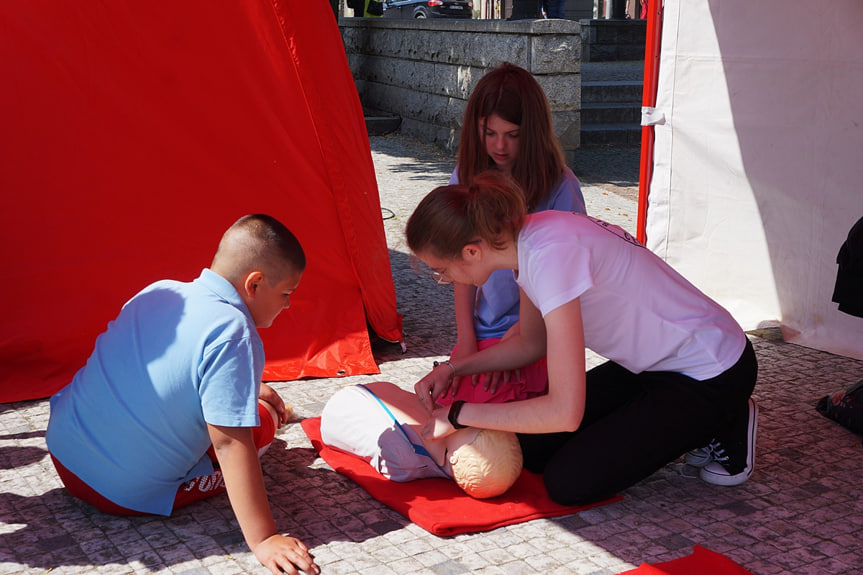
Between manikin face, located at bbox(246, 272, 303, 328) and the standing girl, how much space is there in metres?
0.75

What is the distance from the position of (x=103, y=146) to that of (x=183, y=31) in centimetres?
56

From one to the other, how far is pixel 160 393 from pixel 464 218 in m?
0.93

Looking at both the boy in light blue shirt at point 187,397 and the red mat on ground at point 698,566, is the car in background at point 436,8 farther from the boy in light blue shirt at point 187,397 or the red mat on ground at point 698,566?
the red mat on ground at point 698,566

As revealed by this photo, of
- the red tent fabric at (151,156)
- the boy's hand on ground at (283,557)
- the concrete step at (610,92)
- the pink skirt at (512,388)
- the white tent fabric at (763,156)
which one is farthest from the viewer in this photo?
the concrete step at (610,92)

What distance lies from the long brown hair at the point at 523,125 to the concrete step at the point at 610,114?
773 centimetres

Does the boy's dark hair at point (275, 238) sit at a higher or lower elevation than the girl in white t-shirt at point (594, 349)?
higher

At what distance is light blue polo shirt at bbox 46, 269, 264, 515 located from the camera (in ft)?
8.16

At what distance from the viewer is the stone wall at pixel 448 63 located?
8.48 metres

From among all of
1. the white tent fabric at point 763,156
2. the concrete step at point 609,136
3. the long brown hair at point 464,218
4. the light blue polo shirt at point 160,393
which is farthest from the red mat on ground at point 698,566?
the concrete step at point 609,136

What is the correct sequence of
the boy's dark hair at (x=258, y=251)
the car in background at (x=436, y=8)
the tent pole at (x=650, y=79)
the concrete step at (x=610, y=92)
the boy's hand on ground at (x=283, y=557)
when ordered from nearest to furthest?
the boy's hand on ground at (x=283, y=557), the boy's dark hair at (x=258, y=251), the tent pole at (x=650, y=79), the concrete step at (x=610, y=92), the car in background at (x=436, y=8)

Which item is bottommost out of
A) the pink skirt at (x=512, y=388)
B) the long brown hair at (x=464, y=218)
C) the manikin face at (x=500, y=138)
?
the pink skirt at (x=512, y=388)

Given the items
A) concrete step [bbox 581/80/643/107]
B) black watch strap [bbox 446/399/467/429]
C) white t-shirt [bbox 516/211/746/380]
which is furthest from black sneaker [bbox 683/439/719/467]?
concrete step [bbox 581/80/643/107]

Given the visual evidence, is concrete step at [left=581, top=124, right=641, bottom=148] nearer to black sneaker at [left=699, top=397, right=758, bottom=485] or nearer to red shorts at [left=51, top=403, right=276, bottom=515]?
black sneaker at [left=699, top=397, right=758, bottom=485]

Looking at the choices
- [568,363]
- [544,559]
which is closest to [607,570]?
[544,559]
